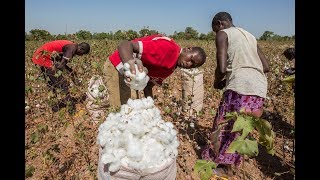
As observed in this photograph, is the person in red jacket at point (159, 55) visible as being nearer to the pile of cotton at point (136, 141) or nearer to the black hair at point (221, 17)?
the black hair at point (221, 17)

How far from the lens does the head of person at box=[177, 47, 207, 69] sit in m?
2.29

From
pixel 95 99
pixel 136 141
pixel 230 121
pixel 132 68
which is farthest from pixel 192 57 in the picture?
pixel 95 99

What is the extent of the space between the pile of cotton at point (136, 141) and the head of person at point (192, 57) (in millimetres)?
807

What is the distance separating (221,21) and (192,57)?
1.23ft

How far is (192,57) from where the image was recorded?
2.30 m

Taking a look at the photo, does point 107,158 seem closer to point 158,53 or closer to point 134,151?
point 134,151

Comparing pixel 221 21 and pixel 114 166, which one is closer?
pixel 114 166

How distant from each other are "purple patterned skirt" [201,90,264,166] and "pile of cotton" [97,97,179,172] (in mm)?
861

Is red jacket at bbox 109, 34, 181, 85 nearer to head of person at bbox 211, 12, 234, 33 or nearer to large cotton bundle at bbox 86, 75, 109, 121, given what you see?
head of person at bbox 211, 12, 234, 33

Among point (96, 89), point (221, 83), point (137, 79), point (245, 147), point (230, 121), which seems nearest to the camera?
point (245, 147)

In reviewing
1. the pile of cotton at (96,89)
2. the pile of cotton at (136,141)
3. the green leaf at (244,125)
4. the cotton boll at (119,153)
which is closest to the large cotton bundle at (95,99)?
the pile of cotton at (96,89)
